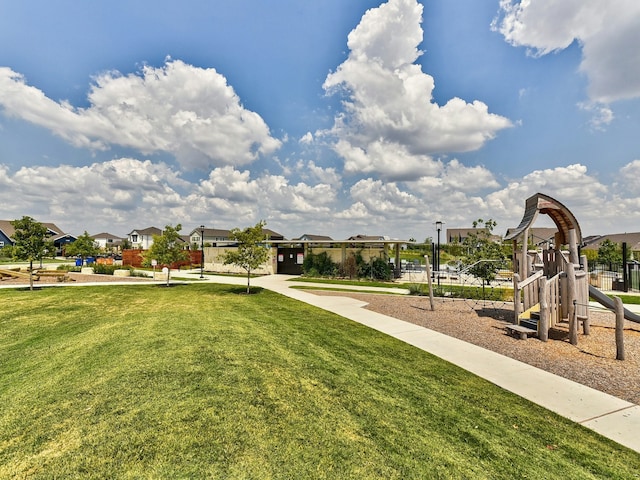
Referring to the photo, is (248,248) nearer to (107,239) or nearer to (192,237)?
(192,237)

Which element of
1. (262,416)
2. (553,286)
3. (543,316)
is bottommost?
(262,416)

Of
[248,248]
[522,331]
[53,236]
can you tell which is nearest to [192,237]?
[53,236]

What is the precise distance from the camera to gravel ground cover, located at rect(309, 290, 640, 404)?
5.95 meters

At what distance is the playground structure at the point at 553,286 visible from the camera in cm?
834

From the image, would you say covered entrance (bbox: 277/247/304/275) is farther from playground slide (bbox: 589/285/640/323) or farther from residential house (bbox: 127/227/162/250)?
residential house (bbox: 127/227/162/250)

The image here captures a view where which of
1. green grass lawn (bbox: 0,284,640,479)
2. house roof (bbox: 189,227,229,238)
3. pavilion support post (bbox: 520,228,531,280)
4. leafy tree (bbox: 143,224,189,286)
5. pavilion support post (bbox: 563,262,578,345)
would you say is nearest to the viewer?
green grass lawn (bbox: 0,284,640,479)

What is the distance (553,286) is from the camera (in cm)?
904

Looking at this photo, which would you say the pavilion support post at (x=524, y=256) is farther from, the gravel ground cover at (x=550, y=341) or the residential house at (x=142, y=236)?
the residential house at (x=142, y=236)

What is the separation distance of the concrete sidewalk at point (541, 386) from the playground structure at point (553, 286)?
7.53ft

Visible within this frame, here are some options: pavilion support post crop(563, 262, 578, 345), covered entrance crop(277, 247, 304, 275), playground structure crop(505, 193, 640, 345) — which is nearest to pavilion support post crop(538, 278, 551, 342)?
playground structure crop(505, 193, 640, 345)

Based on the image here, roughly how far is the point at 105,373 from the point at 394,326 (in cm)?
735

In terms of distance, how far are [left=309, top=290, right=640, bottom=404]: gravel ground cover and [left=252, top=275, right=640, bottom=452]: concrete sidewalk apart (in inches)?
14.8

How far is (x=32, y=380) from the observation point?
4785 millimetres

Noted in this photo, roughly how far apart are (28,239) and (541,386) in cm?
2085
